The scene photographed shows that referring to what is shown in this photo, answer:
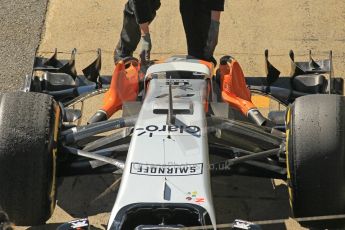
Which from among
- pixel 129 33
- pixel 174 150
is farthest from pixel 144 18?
pixel 174 150

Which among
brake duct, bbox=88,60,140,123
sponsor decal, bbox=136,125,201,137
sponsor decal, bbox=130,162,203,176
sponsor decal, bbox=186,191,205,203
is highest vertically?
brake duct, bbox=88,60,140,123

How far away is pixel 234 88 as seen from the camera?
19.8 ft

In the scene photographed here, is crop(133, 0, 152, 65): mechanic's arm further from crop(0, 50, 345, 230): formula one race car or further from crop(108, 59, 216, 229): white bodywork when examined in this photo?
crop(108, 59, 216, 229): white bodywork

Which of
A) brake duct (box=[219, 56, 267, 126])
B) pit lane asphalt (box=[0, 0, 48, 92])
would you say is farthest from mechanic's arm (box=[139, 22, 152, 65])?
pit lane asphalt (box=[0, 0, 48, 92])

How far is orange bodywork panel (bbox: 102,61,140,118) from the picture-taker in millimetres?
5968

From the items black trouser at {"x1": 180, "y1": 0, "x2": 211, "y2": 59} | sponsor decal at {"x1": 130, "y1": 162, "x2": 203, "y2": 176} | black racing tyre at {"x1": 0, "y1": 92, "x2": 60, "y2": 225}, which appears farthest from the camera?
black trouser at {"x1": 180, "y1": 0, "x2": 211, "y2": 59}

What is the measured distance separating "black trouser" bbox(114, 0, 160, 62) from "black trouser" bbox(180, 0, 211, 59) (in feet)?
0.96

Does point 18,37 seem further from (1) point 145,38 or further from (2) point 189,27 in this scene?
(2) point 189,27

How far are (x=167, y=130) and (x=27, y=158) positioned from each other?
35.5 inches

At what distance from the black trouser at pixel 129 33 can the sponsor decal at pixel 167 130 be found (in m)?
2.07

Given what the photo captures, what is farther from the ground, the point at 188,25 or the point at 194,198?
the point at 188,25

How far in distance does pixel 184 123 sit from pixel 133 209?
2.88ft

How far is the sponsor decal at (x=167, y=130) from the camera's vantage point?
4.85 meters

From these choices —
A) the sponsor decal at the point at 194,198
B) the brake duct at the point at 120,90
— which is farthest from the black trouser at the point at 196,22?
the sponsor decal at the point at 194,198
